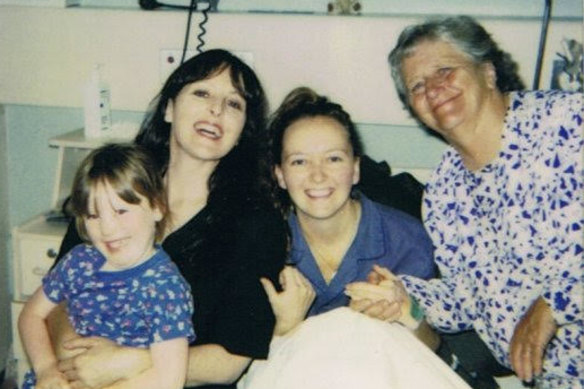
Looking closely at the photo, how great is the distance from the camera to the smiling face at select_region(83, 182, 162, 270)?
130cm

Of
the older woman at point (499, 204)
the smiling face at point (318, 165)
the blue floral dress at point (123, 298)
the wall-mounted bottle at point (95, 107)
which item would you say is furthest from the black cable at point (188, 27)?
the blue floral dress at point (123, 298)

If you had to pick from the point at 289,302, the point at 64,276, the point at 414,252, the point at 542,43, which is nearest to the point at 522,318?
the point at 414,252

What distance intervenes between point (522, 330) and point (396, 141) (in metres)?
0.94

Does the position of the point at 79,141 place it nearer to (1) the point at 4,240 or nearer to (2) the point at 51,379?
(1) the point at 4,240

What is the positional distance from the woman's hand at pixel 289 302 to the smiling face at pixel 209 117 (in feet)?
1.19

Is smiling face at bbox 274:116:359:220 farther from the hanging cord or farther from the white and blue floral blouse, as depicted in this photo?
the hanging cord

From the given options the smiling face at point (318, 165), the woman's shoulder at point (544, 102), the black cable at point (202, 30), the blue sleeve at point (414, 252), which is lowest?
the blue sleeve at point (414, 252)

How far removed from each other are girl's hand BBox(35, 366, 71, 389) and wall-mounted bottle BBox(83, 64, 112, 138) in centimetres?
97

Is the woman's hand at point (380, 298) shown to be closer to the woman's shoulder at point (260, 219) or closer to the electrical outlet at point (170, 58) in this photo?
the woman's shoulder at point (260, 219)

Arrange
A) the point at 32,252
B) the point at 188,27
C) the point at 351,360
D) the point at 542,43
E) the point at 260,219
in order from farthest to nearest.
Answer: the point at 188,27
the point at 32,252
the point at 542,43
the point at 260,219
the point at 351,360

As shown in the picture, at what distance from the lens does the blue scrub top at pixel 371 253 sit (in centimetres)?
159

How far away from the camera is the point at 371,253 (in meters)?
1.60

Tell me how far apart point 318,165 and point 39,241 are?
38.9 inches

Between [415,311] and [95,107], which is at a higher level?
[95,107]
